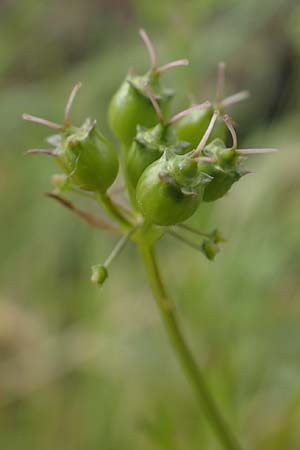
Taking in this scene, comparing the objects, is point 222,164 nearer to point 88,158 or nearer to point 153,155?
point 153,155

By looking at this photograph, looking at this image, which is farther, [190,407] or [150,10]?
[150,10]

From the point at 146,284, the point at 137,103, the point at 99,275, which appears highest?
the point at 137,103

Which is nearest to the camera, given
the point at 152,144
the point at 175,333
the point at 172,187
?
the point at 172,187

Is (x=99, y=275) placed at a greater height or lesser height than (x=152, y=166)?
lesser

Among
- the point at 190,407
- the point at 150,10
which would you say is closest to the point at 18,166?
the point at 150,10

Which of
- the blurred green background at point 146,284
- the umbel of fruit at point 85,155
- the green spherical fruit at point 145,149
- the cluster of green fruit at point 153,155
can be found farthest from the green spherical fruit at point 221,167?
the blurred green background at point 146,284

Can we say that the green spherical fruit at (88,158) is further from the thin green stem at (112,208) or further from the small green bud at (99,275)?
the small green bud at (99,275)

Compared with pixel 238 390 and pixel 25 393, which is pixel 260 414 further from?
pixel 25 393

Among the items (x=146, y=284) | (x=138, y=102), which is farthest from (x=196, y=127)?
(x=146, y=284)
